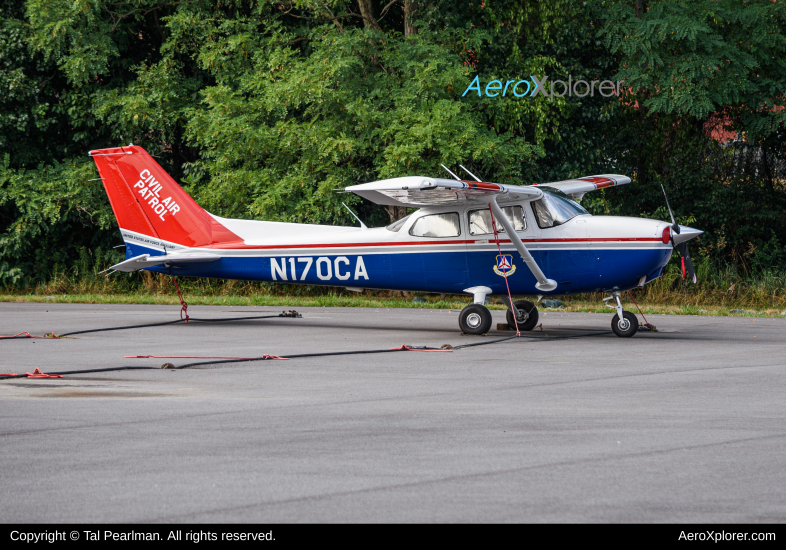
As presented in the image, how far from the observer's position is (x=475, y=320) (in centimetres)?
1450

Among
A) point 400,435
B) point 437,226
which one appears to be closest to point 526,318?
point 437,226

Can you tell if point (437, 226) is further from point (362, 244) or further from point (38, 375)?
point (38, 375)

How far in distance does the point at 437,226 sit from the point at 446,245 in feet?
1.15

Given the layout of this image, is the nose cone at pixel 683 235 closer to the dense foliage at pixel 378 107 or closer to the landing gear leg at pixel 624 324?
the landing gear leg at pixel 624 324

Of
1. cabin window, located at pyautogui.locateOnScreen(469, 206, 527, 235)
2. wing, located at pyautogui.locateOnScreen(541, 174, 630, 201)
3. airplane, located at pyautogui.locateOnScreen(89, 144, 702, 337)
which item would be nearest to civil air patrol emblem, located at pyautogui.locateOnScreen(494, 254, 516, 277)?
airplane, located at pyautogui.locateOnScreen(89, 144, 702, 337)

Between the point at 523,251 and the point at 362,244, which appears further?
the point at 362,244

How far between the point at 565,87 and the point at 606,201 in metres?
3.19

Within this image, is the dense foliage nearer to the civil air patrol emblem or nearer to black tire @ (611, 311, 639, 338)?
the civil air patrol emblem

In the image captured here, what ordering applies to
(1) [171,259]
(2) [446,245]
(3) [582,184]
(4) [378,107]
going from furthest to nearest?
(4) [378,107]
(3) [582,184]
(1) [171,259]
(2) [446,245]

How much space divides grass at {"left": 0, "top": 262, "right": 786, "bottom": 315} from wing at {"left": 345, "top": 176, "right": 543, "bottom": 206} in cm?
683

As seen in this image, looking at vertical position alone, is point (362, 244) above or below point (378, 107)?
below

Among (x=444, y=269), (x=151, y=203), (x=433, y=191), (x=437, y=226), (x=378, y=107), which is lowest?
(x=444, y=269)

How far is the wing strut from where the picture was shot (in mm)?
13961

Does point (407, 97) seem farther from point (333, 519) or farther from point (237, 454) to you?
point (333, 519)
